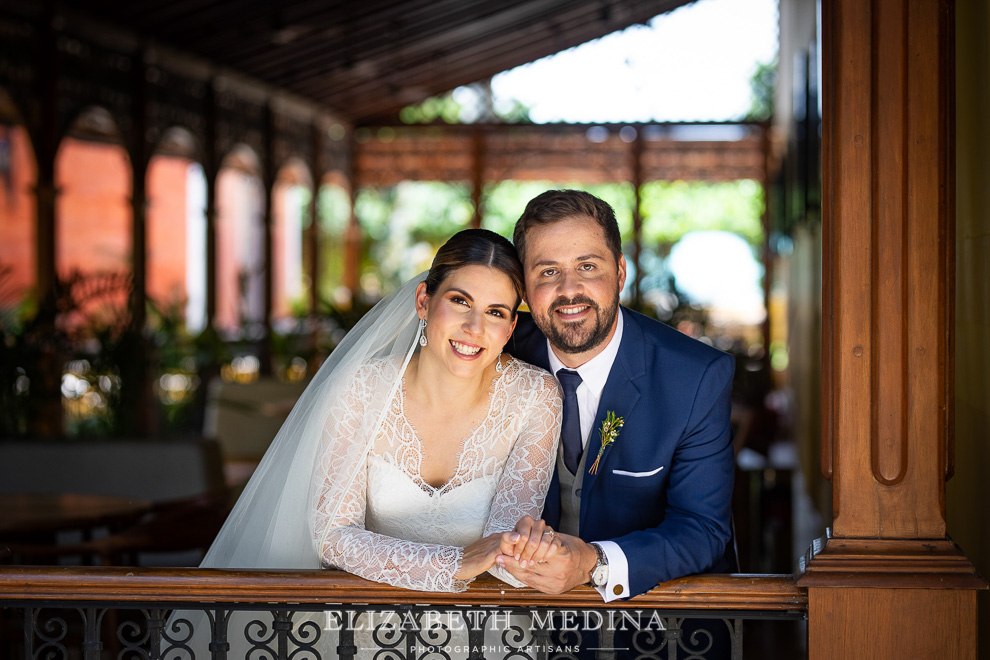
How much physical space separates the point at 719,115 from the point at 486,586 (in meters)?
12.6

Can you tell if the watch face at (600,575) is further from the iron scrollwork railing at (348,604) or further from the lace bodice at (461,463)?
the lace bodice at (461,463)

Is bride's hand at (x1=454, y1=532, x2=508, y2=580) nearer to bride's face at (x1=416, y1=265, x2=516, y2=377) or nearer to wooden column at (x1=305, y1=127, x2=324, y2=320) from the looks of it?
bride's face at (x1=416, y1=265, x2=516, y2=377)

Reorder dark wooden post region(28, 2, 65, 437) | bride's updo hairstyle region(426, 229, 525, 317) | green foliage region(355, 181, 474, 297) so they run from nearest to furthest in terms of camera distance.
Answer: bride's updo hairstyle region(426, 229, 525, 317) < dark wooden post region(28, 2, 65, 437) < green foliage region(355, 181, 474, 297)

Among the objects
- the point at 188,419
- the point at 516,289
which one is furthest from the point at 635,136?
the point at 516,289

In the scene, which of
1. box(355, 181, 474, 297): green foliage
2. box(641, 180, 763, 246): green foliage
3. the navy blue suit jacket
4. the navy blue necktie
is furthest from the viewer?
box(641, 180, 763, 246): green foliage

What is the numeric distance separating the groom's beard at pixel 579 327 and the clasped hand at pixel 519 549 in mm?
565

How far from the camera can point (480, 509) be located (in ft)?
8.38

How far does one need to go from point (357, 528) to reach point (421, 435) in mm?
349

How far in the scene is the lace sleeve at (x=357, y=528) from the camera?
210 centimetres

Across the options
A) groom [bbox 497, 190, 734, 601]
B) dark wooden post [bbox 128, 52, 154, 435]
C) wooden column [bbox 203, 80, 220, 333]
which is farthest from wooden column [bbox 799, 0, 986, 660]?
wooden column [bbox 203, 80, 220, 333]

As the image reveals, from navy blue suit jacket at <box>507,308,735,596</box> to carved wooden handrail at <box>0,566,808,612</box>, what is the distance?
0.86 feet

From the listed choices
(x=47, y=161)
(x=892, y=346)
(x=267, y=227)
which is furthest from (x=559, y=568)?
(x=267, y=227)

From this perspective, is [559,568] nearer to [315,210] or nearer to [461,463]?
[461,463]

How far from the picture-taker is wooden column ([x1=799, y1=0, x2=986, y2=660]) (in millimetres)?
1962
